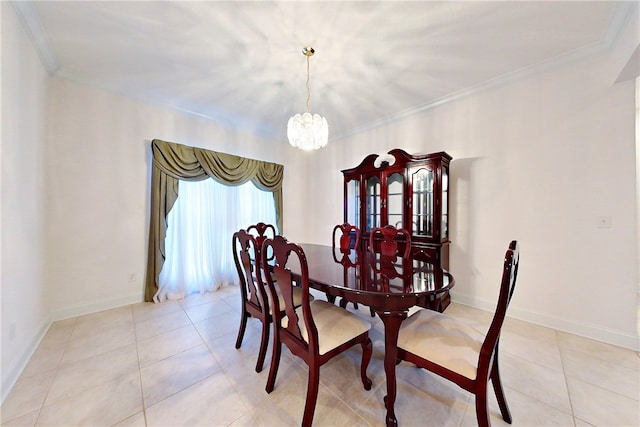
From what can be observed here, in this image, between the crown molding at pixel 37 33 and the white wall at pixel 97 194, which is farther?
the white wall at pixel 97 194

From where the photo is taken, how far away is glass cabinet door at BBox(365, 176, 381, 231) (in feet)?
10.6

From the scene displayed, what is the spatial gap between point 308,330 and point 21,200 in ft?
7.97

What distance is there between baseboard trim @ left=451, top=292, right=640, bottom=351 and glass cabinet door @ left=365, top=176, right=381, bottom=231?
1.53m

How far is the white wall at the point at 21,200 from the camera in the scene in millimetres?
1464

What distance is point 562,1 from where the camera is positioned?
1551 mm

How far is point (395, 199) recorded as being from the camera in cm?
304

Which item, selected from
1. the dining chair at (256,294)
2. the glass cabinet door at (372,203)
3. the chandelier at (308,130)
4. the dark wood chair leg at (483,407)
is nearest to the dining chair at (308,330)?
the dining chair at (256,294)

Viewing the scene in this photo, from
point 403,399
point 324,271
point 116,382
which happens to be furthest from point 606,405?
point 116,382

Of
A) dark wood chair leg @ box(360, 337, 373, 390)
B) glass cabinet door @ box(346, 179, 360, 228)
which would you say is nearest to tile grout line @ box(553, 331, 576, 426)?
dark wood chair leg @ box(360, 337, 373, 390)

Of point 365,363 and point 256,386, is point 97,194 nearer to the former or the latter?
point 256,386

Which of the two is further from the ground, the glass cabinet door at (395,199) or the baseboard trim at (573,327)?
the glass cabinet door at (395,199)

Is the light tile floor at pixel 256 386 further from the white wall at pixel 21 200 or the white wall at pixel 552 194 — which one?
the white wall at pixel 552 194

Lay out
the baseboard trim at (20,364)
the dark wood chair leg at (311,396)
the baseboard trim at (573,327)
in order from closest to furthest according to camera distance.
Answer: the dark wood chair leg at (311,396) → the baseboard trim at (20,364) → the baseboard trim at (573,327)

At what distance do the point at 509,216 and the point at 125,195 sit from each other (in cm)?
445
